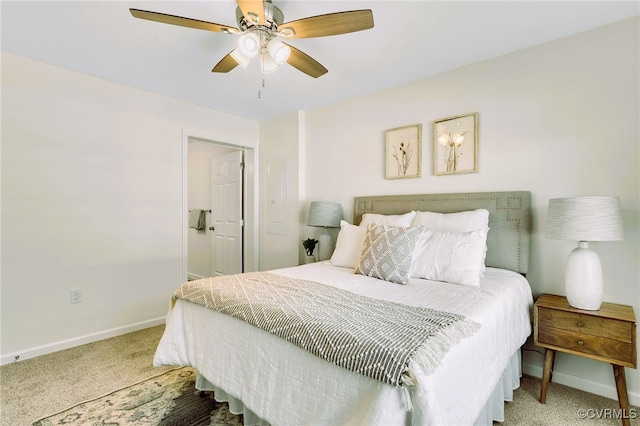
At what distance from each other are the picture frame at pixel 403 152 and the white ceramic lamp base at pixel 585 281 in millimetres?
1362

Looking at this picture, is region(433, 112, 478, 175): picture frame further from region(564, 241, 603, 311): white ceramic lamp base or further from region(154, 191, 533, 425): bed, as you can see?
region(564, 241, 603, 311): white ceramic lamp base

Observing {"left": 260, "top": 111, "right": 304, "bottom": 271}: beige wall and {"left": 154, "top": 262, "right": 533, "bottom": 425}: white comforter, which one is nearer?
{"left": 154, "top": 262, "right": 533, "bottom": 425}: white comforter

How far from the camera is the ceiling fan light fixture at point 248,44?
1658 mm

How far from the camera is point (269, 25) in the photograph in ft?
5.61

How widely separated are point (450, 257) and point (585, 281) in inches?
28.4

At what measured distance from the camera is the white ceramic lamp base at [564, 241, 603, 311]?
1.71 m

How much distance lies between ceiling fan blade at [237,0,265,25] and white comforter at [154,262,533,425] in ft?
5.11

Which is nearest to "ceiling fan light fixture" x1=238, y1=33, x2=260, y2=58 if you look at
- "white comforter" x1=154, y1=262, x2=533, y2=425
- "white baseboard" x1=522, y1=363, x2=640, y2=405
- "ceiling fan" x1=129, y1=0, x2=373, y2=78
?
"ceiling fan" x1=129, y1=0, x2=373, y2=78

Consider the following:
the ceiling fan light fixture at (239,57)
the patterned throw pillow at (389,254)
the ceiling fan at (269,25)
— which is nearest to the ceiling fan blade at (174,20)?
the ceiling fan at (269,25)

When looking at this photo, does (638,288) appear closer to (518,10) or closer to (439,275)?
(439,275)

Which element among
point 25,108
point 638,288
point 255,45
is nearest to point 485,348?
point 638,288

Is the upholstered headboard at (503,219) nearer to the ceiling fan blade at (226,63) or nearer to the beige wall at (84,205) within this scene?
the ceiling fan blade at (226,63)

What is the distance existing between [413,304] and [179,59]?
254 centimetres

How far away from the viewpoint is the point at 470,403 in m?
1.14
